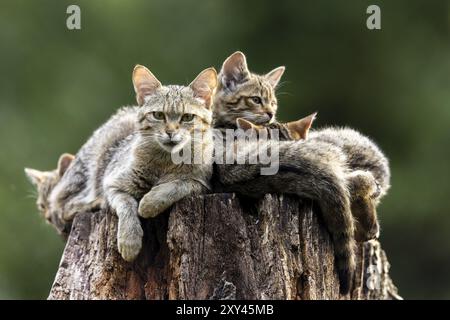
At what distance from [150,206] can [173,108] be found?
88cm

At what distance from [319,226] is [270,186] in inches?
20.4

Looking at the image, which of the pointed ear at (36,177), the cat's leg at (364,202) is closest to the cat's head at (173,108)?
the cat's leg at (364,202)

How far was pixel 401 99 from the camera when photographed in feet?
62.7

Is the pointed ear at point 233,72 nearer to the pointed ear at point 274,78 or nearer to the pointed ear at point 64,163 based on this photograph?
the pointed ear at point 274,78

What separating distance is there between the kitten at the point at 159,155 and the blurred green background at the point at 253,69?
879 cm

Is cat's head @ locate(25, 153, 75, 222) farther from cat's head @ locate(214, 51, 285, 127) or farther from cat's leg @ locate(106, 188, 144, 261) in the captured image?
cat's leg @ locate(106, 188, 144, 261)

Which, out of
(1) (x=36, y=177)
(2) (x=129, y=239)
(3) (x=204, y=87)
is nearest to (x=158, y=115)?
(3) (x=204, y=87)

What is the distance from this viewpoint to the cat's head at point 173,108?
322 inches

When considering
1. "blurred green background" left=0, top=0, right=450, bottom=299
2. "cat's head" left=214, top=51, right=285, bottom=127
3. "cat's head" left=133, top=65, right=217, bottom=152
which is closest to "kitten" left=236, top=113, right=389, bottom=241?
"cat's head" left=214, top=51, right=285, bottom=127

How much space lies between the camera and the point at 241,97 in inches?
393

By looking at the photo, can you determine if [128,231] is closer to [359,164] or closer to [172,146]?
[172,146]

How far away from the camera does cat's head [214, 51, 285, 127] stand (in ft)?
32.0

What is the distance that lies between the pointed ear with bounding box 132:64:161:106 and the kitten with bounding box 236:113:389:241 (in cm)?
89

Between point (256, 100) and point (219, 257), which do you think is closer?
point (219, 257)
